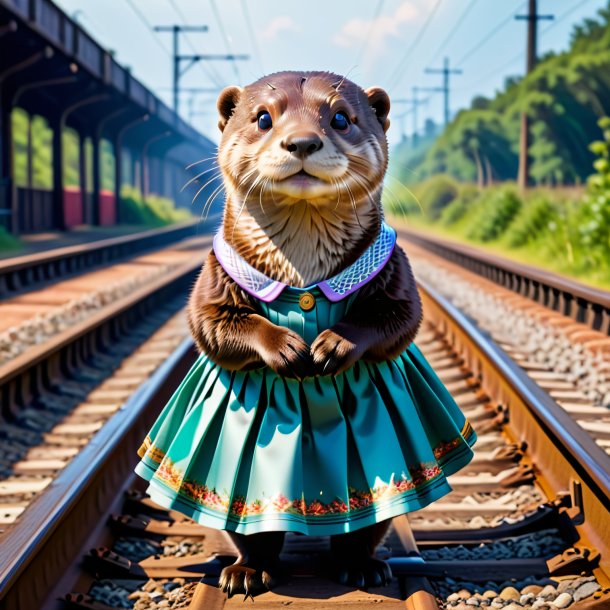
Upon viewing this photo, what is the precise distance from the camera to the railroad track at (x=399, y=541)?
285cm

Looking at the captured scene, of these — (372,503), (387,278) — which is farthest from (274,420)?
(387,278)

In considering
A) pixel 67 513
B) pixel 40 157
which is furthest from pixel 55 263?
pixel 40 157

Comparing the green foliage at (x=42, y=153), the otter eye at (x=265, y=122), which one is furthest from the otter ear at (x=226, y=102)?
the green foliage at (x=42, y=153)

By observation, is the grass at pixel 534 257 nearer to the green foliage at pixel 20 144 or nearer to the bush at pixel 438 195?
the bush at pixel 438 195

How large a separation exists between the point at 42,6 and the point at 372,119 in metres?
16.0

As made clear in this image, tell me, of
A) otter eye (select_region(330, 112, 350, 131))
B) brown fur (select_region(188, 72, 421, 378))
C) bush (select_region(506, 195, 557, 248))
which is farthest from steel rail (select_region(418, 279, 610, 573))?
bush (select_region(506, 195, 557, 248))

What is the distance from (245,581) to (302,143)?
1337mm

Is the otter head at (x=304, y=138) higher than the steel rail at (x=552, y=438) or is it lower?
higher

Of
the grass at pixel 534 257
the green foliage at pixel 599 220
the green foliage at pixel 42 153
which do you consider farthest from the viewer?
the green foliage at pixel 42 153

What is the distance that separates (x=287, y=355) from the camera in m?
2.61

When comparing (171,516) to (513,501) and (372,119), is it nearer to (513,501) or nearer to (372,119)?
(513,501)

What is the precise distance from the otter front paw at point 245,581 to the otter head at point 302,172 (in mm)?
910

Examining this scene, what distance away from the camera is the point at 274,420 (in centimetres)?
277

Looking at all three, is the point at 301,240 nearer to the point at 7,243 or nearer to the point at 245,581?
the point at 245,581
